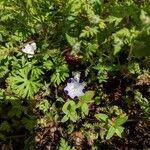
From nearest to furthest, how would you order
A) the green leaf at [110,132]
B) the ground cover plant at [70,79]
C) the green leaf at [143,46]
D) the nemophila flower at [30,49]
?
1. the green leaf at [143,46]
2. the green leaf at [110,132]
3. the ground cover plant at [70,79]
4. the nemophila flower at [30,49]

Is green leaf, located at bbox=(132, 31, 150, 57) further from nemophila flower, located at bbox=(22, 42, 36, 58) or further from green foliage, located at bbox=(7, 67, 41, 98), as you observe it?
nemophila flower, located at bbox=(22, 42, 36, 58)

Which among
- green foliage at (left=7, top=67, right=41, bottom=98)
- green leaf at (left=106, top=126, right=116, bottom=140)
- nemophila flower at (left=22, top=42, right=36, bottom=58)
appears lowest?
green leaf at (left=106, top=126, right=116, bottom=140)

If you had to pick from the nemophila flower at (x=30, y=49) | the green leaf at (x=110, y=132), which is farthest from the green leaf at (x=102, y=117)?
the nemophila flower at (x=30, y=49)

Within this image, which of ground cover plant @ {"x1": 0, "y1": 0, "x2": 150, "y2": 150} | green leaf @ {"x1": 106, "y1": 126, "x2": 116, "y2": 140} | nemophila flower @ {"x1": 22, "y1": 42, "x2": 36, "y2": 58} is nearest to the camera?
green leaf @ {"x1": 106, "y1": 126, "x2": 116, "y2": 140}

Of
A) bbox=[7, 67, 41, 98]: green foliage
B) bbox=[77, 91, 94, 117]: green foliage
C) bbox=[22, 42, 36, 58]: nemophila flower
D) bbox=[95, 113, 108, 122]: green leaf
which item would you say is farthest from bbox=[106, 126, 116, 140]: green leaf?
bbox=[22, 42, 36, 58]: nemophila flower

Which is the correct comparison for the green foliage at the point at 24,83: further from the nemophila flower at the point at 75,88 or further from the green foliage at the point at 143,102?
the green foliage at the point at 143,102

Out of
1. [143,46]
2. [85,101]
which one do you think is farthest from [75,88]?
[143,46]

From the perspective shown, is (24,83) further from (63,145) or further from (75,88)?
(63,145)

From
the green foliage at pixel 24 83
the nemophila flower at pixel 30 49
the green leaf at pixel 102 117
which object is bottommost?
the green leaf at pixel 102 117

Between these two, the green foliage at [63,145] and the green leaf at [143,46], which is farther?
the green foliage at [63,145]
